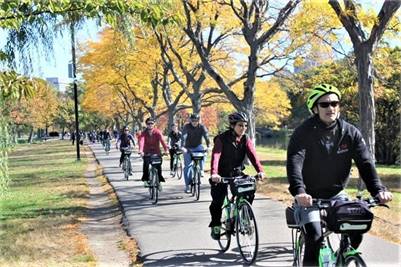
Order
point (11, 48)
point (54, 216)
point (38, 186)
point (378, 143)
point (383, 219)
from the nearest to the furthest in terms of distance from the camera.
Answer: point (11, 48) → point (383, 219) → point (54, 216) → point (38, 186) → point (378, 143)

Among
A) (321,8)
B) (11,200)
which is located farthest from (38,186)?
(321,8)

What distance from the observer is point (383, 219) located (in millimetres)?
9266

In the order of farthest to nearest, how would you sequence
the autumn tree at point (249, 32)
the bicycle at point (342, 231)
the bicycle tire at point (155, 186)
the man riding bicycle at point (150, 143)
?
the autumn tree at point (249, 32), the man riding bicycle at point (150, 143), the bicycle tire at point (155, 186), the bicycle at point (342, 231)

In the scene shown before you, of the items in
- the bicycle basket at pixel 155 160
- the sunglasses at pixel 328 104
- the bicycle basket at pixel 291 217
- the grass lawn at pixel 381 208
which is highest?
the sunglasses at pixel 328 104

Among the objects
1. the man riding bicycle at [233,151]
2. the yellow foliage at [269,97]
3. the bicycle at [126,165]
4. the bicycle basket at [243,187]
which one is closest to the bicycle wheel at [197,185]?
the man riding bicycle at [233,151]

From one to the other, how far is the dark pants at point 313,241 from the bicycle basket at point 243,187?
91.3 inches

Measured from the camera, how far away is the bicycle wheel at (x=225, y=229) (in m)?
7.36

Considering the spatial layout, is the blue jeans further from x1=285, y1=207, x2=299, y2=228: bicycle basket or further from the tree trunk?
x1=285, y1=207, x2=299, y2=228: bicycle basket

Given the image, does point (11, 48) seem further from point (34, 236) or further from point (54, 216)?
point (54, 216)

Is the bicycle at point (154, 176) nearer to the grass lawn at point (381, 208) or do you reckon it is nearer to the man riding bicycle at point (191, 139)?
the man riding bicycle at point (191, 139)

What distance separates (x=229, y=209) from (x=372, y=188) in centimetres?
297

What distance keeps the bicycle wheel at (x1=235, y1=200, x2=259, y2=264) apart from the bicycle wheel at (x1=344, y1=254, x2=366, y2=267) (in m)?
2.34

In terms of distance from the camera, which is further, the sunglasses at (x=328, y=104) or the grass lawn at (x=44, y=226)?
the grass lawn at (x=44, y=226)

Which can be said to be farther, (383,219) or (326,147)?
(383,219)
